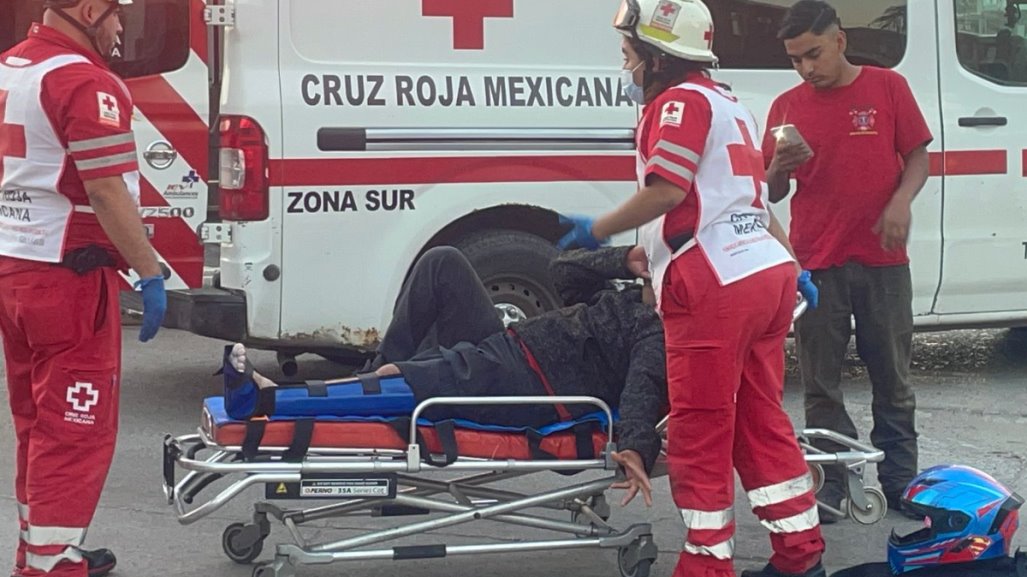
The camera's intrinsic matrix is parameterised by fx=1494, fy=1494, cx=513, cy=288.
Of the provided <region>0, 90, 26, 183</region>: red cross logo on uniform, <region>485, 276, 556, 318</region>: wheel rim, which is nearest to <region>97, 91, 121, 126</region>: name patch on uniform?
<region>0, 90, 26, 183</region>: red cross logo on uniform

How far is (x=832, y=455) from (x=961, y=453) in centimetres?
206

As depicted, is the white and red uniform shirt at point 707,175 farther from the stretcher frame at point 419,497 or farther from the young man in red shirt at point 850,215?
the young man in red shirt at point 850,215

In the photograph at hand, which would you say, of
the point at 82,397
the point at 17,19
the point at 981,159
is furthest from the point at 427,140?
the point at 17,19

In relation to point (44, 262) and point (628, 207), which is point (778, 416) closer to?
point (628, 207)

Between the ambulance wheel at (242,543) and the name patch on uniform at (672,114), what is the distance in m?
1.88

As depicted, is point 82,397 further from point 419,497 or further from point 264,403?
point 419,497

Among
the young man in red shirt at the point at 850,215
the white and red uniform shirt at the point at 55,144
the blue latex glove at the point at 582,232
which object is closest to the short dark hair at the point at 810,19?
the young man in red shirt at the point at 850,215

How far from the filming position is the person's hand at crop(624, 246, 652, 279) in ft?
15.4

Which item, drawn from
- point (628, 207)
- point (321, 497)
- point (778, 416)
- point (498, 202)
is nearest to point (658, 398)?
point (778, 416)

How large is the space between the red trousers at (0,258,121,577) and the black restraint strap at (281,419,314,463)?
542 millimetres

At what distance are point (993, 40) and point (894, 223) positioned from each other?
2795mm

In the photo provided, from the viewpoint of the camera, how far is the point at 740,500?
224 inches

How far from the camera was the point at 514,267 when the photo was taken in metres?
6.83

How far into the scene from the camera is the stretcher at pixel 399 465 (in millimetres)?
4199
